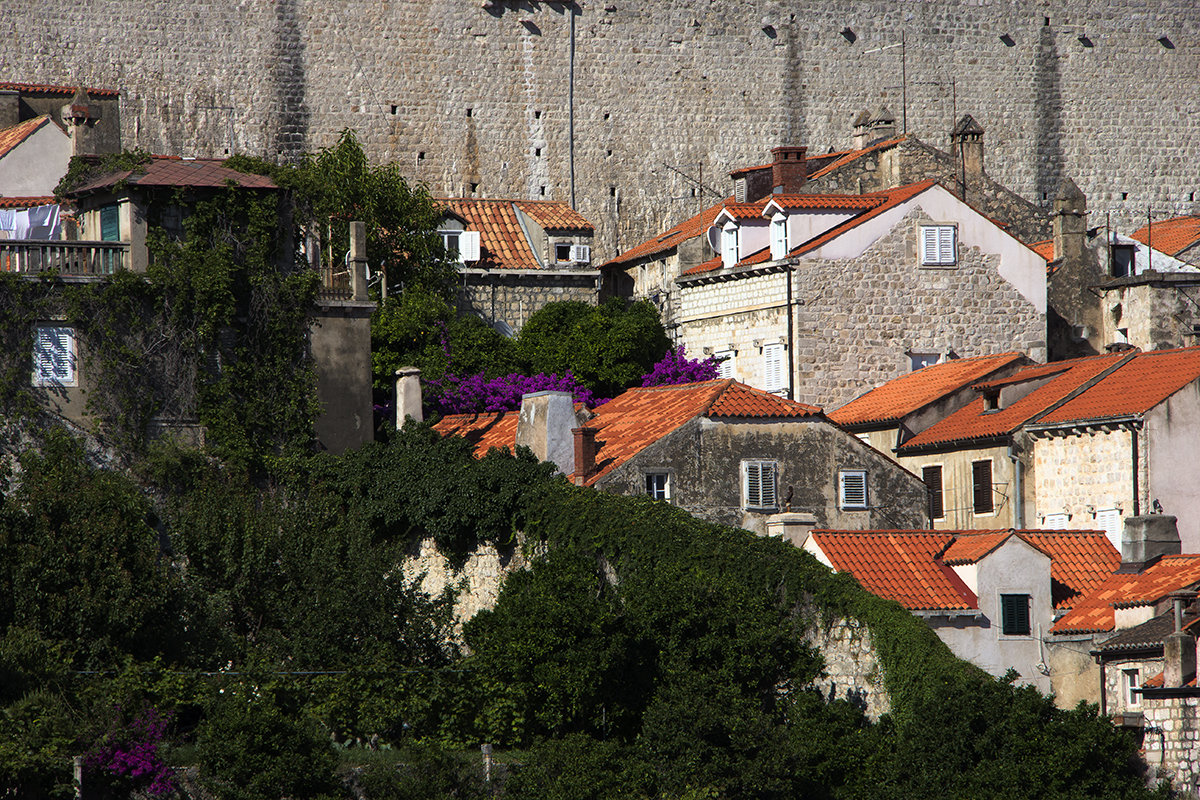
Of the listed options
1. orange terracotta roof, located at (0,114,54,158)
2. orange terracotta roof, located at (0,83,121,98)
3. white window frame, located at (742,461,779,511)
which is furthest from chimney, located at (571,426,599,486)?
orange terracotta roof, located at (0,83,121,98)

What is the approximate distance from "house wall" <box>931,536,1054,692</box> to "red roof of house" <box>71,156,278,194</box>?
13.1 metres

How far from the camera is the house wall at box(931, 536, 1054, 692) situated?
28.6 metres

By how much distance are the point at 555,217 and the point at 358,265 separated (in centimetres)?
1568

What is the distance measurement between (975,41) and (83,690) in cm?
4203

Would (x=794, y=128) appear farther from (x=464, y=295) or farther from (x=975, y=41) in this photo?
(x=464, y=295)

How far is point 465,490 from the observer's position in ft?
100

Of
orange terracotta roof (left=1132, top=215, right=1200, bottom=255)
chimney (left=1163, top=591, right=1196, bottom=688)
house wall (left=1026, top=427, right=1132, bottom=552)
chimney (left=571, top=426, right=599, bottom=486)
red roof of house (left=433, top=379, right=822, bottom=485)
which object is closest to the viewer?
chimney (left=1163, top=591, right=1196, bottom=688)

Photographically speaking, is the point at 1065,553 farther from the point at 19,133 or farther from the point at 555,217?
the point at 19,133

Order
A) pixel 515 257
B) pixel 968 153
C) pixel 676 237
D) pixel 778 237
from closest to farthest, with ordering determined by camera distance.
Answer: pixel 778 237, pixel 515 257, pixel 676 237, pixel 968 153

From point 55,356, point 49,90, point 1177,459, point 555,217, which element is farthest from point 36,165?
point 1177,459

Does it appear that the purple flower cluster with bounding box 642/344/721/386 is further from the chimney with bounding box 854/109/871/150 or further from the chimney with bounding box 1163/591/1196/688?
the chimney with bounding box 1163/591/1196/688

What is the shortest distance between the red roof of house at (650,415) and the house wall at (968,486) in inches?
161

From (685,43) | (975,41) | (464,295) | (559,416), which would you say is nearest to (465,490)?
(559,416)

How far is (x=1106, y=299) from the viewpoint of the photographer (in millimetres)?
45281
